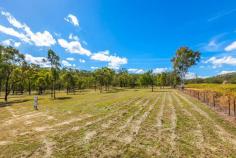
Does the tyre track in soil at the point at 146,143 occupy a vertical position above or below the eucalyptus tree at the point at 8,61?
below

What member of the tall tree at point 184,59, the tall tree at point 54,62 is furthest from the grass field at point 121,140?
the tall tree at point 184,59

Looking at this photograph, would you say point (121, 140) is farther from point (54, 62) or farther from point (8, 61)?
point (8, 61)

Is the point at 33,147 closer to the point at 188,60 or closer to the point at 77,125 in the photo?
the point at 77,125

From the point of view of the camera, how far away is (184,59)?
49.9 meters

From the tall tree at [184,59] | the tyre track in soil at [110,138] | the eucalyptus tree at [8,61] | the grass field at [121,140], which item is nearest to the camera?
the grass field at [121,140]

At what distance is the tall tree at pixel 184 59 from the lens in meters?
48.5

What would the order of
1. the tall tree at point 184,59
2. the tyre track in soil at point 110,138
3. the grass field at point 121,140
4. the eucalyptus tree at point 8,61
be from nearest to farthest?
the grass field at point 121,140 < the tyre track in soil at point 110,138 < the eucalyptus tree at point 8,61 < the tall tree at point 184,59

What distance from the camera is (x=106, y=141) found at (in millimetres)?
6484

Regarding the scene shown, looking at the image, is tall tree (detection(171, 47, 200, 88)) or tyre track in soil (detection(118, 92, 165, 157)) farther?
tall tree (detection(171, 47, 200, 88))

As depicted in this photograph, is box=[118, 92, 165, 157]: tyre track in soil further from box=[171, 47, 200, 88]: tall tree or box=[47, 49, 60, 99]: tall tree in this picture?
box=[171, 47, 200, 88]: tall tree

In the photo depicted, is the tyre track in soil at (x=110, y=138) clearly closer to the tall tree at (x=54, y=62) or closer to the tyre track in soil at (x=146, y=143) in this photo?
the tyre track in soil at (x=146, y=143)

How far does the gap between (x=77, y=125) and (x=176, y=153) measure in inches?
209

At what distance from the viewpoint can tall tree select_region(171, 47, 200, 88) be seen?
48513 millimetres

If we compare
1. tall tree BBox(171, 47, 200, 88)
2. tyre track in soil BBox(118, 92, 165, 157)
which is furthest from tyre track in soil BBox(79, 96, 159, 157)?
tall tree BBox(171, 47, 200, 88)
